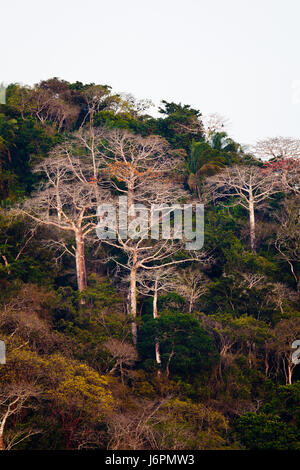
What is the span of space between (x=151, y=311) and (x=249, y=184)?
9327 mm

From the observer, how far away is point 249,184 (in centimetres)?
2488

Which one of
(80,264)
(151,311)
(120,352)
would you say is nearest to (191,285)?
(151,311)

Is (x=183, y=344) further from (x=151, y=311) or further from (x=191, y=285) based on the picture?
(x=191, y=285)

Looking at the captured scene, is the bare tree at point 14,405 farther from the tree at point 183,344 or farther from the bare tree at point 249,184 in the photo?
the bare tree at point 249,184

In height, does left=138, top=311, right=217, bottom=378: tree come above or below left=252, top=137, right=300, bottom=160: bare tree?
below

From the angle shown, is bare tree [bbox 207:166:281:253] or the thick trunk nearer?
the thick trunk

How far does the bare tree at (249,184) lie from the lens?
24.7 m

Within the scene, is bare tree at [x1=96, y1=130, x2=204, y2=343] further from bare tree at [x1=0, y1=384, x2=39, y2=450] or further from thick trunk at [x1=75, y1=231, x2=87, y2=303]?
bare tree at [x1=0, y1=384, x2=39, y2=450]

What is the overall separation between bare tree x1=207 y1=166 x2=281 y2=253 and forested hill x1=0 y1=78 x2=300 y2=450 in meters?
0.17

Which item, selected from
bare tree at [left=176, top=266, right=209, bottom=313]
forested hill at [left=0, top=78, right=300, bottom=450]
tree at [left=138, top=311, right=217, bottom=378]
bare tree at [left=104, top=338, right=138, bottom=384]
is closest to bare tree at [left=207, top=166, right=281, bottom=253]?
forested hill at [left=0, top=78, right=300, bottom=450]

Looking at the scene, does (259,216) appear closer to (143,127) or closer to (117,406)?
(143,127)

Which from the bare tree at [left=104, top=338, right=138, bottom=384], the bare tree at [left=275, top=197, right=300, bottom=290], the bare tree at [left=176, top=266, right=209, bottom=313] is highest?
the bare tree at [left=275, top=197, right=300, bottom=290]

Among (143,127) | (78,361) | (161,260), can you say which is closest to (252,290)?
(161,260)

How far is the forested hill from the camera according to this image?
520 inches
